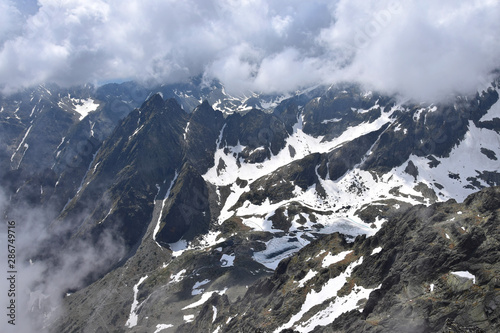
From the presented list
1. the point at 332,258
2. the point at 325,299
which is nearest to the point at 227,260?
the point at 332,258

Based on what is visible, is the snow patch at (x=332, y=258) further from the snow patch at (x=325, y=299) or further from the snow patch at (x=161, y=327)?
the snow patch at (x=161, y=327)

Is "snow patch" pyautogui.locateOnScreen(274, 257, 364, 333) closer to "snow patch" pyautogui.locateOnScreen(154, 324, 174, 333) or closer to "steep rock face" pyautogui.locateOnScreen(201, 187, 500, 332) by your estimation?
"steep rock face" pyautogui.locateOnScreen(201, 187, 500, 332)

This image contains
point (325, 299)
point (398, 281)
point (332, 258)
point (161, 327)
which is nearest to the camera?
point (398, 281)

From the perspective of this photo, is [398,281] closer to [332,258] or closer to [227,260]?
[332,258]

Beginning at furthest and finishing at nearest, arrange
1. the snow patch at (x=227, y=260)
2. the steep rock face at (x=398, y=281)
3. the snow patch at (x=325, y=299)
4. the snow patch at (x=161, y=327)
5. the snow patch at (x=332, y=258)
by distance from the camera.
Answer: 1. the snow patch at (x=227, y=260)
2. the snow patch at (x=161, y=327)
3. the snow patch at (x=332, y=258)
4. the snow patch at (x=325, y=299)
5. the steep rock face at (x=398, y=281)

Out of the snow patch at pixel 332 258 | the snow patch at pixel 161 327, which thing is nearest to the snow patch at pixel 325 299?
the snow patch at pixel 332 258

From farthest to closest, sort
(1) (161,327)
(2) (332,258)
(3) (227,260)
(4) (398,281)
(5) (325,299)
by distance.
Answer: (3) (227,260), (1) (161,327), (2) (332,258), (5) (325,299), (4) (398,281)

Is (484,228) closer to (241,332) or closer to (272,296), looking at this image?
(272,296)

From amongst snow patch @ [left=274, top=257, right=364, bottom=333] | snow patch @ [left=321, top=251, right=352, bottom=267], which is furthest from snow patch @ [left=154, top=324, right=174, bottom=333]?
snow patch @ [left=321, top=251, right=352, bottom=267]

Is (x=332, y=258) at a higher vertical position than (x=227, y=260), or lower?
higher

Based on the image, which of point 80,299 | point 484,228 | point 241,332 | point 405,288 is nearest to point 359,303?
point 405,288
